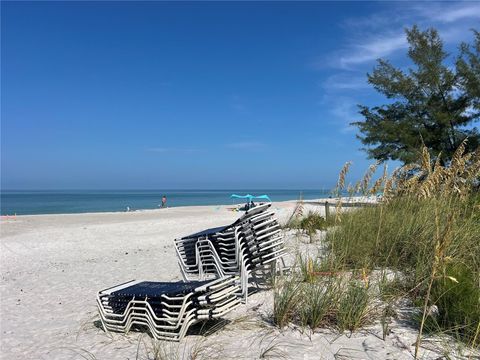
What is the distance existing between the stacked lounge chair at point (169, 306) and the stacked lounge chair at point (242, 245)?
60 centimetres

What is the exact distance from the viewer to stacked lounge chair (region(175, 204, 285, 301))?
5.05 m

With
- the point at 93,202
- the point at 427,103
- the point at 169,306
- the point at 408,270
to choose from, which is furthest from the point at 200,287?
the point at 93,202

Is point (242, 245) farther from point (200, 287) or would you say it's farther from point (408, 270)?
point (408, 270)

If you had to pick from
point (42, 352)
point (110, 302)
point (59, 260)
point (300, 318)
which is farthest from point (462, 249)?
point (59, 260)

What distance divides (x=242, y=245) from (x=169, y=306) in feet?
4.01

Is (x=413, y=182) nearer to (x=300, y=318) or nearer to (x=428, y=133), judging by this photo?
(x=300, y=318)

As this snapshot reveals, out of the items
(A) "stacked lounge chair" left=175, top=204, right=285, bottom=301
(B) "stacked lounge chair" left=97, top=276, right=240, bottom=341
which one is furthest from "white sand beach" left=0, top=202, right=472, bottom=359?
(A) "stacked lounge chair" left=175, top=204, right=285, bottom=301

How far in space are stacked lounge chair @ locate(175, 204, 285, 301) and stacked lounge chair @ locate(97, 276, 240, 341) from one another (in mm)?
604

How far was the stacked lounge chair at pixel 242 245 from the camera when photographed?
5.05 metres

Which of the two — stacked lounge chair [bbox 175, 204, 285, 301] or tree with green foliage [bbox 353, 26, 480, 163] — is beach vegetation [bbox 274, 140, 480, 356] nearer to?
stacked lounge chair [bbox 175, 204, 285, 301]

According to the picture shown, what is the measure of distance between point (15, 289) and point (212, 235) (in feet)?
15.1

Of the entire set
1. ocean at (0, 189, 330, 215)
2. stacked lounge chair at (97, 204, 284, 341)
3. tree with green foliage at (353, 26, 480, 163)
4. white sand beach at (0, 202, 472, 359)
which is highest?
tree with green foliage at (353, 26, 480, 163)

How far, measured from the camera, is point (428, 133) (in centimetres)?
2322

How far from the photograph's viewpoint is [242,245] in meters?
5.03
